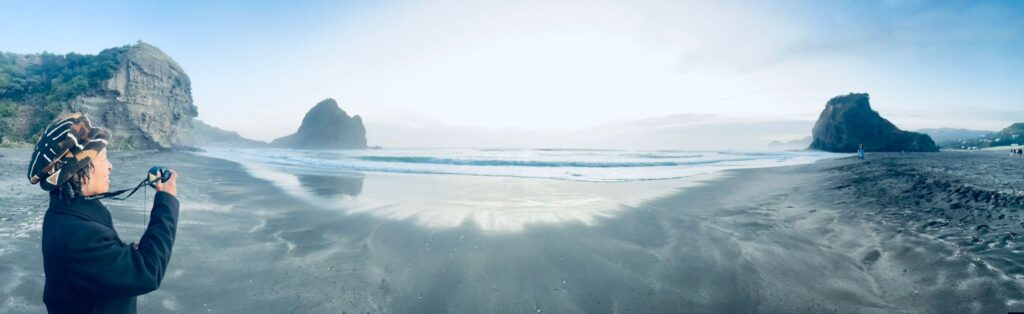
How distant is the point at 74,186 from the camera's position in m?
1.96

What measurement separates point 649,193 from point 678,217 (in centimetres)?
372

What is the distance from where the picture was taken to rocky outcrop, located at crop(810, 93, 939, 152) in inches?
2434

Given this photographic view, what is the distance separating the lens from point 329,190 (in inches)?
481

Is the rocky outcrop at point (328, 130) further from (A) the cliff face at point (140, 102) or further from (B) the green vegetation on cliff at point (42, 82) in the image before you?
(B) the green vegetation on cliff at point (42, 82)

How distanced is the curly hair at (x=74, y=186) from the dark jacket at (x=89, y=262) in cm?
3

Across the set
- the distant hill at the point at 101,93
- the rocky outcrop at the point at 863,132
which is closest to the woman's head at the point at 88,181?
the distant hill at the point at 101,93

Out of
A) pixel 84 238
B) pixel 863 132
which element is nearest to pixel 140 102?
pixel 84 238

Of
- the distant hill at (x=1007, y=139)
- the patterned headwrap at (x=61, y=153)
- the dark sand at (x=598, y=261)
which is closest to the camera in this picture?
the patterned headwrap at (x=61, y=153)

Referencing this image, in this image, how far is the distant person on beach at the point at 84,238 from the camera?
1.79 meters

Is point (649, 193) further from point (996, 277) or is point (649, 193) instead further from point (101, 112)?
point (101, 112)

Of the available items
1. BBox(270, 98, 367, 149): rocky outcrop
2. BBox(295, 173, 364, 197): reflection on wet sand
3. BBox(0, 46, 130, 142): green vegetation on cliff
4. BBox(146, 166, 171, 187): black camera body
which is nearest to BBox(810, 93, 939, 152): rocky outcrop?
BBox(295, 173, 364, 197): reflection on wet sand

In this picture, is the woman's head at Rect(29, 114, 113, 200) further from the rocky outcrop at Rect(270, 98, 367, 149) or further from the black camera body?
the rocky outcrop at Rect(270, 98, 367, 149)

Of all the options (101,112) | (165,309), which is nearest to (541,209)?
(165,309)

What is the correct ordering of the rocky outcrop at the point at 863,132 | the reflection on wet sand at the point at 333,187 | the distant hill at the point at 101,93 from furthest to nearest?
the rocky outcrop at the point at 863,132, the distant hill at the point at 101,93, the reflection on wet sand at the point at 333,187
